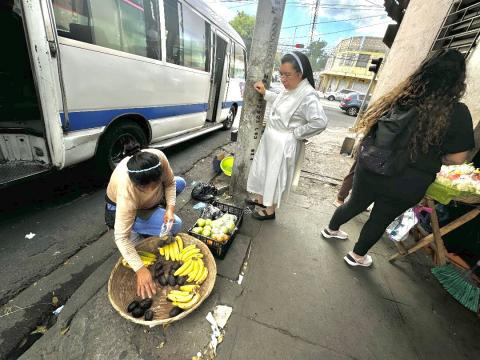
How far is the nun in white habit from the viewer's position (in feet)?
7.55

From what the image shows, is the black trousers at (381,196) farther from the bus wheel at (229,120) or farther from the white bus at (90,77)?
the bus wheel at (229,120)

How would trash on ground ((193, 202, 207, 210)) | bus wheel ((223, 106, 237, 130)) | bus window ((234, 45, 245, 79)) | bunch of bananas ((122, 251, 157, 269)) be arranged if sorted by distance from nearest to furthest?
1. bunch of bananas ((122, 251, 157, 269))
2. trash on ground ((193, 202, 207, 210))
3. bus window ((234, 45, 245, 79))
4. bus wheel ((223, 106, 237, 130))

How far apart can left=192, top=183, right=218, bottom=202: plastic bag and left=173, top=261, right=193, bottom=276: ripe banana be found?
4.51ft

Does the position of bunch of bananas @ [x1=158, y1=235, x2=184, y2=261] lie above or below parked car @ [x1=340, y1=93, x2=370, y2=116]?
below

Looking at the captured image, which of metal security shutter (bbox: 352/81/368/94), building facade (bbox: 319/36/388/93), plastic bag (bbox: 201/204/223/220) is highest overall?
building facade (bbox: 319/36/388/93)

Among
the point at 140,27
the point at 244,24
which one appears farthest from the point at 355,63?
the point at 140,27

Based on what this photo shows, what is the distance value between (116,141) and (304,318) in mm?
3325

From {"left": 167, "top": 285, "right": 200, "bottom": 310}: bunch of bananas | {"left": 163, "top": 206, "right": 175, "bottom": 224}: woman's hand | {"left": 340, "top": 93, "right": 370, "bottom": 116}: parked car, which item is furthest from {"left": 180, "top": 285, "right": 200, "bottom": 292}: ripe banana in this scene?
{"left": 340, "top": 93, "right": 370, "bottom": 116}: parked car

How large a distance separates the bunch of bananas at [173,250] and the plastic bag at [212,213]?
517mm

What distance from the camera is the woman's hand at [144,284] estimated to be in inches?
67.6

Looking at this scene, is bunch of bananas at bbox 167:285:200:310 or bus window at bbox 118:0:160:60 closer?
bunch of bananas at bbox 167:285:200:310

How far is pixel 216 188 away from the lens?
372 centimetres

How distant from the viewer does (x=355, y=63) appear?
108 ft

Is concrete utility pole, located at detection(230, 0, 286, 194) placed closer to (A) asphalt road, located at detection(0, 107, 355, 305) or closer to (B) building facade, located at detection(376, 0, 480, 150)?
(A) asphalt road, located at detection(0, 107, 355, 305)
